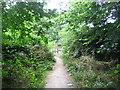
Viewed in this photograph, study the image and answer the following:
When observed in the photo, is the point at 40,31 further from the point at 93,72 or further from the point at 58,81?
the point at 93,72

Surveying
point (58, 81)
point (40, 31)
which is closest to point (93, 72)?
point (58, 81)

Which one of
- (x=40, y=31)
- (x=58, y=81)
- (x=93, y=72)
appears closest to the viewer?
(x=40, y=31)

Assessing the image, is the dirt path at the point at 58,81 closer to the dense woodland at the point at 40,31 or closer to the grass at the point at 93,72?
the grass at the point at 93,72

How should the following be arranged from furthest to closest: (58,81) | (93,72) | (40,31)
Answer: (93,72)
(58,81)
(40,31)

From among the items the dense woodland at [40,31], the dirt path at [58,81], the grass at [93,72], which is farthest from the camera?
the grass at [93,72]

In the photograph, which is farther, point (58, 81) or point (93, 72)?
point (93, 72)

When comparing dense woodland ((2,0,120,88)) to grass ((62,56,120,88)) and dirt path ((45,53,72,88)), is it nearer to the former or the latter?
grass ((62,56,120,88))

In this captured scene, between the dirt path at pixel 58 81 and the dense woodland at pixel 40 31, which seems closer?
the dense woodland at pixel 40 31

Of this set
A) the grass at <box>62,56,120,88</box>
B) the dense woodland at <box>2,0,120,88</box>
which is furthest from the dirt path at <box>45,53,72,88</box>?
the dense woodland at <box>2,0,120,88</box>

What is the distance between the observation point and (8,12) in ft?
8.23

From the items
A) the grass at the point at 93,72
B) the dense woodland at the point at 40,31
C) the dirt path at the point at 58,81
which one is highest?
the dense woodland at the point at 40,31

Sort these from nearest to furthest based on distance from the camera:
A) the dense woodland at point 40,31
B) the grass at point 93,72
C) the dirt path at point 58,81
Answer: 1. the dense woodland at point 40,31
2. the dirt path at point 58,81
3. the grass at point 93,72

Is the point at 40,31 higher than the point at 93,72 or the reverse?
higher

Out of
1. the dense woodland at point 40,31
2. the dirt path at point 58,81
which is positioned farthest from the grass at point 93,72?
the dirt path at point 58,81
